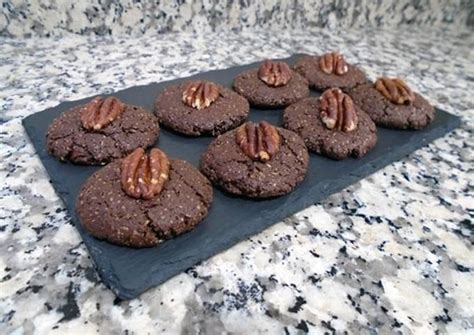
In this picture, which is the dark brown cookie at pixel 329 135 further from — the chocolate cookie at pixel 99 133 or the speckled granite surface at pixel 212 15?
the speckled granite surface at pixel 212 15

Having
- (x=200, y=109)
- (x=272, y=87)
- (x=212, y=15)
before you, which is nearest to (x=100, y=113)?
(x=200, y=109)

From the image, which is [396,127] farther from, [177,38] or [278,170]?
[177,38]

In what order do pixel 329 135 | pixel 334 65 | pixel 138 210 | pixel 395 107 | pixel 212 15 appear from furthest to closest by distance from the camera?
Result: 1. pixel 212 15
2. pixel 334 65
3. pixel 395 107
4. pixel 329 135
5. pixel 138 210

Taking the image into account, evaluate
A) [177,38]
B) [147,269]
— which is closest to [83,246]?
[147,269]

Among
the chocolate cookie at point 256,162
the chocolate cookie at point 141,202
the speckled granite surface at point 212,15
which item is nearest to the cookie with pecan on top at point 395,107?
the chocolate cookie at point 256,162

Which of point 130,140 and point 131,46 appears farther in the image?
point 131,46

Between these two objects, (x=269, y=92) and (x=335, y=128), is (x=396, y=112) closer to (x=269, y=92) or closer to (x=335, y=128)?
(x=335, y=128)

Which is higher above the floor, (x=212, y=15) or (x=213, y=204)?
(x=212, y=15)
